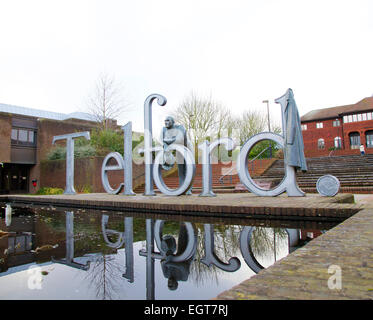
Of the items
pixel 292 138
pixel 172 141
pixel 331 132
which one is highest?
pixel 331 132

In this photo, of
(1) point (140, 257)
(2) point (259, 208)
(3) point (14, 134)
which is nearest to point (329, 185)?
(2) point (259, 208)

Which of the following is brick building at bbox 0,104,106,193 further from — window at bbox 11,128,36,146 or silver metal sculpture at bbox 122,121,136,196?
silver metal sculpture at bbox 122,121,136,196

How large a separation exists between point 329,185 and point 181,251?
5.69 metres

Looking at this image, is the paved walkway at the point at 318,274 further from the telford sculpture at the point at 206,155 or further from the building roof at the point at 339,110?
the building roof at the point at 339,110

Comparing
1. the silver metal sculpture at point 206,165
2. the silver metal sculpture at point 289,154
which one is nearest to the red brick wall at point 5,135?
the silver metal sculpture at point 206,165

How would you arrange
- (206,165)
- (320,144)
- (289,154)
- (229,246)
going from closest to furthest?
(229,246)
(289,154)
(206,165)
(320,144)

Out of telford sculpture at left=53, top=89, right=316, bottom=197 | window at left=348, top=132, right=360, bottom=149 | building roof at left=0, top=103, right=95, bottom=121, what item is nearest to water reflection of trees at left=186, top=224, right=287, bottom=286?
telford sculpture at left=53, top=89, right=316, bottom=197

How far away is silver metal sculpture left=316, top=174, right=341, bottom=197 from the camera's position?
7.37 meters

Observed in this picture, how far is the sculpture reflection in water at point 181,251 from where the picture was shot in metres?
2.46

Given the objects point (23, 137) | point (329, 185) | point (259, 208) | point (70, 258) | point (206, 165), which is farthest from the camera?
point (23, 137)

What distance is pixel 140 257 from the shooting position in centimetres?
310

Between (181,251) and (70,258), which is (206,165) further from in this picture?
(70,258)

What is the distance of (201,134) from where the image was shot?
2989 cm
